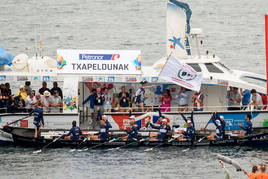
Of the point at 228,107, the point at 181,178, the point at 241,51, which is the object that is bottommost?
the point at 181,178

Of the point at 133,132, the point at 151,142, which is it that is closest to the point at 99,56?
the point at 133,132

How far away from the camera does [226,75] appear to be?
4134 centimetres

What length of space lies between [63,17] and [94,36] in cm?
683

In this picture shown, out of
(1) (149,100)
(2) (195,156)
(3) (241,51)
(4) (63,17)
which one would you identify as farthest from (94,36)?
(2) (195,156)

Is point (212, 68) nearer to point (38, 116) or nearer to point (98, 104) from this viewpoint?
point (98, 104)

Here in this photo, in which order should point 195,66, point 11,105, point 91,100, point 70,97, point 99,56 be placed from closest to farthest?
point 70,97 → point 11,105 → point 99,56 → point 91,100 → point 195,66

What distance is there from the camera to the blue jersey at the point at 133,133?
129ft

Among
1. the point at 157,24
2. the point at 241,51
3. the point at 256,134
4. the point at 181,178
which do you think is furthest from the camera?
the point at 157,24

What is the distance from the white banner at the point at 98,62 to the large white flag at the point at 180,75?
1618mm

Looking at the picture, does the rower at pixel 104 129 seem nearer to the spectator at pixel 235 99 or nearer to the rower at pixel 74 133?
the rower at pixel 74 133

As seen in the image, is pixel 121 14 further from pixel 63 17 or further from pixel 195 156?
pixel 195 156

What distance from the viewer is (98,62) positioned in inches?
1613

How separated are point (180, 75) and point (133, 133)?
3663mm

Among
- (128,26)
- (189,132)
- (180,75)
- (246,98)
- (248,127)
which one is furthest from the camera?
(128,26)
